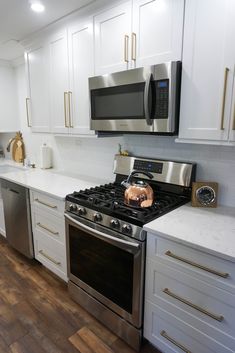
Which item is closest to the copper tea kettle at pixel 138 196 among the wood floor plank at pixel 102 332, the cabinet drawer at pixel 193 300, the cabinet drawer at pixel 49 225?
the cabinet drawer at pixel 193 300

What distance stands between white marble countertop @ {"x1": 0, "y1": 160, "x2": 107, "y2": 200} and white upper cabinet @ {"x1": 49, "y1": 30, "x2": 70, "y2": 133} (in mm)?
501

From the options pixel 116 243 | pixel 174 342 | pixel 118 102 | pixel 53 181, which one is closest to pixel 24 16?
pixel 118 102

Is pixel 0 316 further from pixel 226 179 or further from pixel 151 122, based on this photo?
pixel 226 179

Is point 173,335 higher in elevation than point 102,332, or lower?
higher

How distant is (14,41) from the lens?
2.60m

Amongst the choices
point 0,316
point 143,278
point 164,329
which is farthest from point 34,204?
point 164,329

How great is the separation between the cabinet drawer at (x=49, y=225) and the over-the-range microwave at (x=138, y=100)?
0.86 meters

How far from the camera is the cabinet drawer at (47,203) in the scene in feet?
6.42

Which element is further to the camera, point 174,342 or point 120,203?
point 120,203

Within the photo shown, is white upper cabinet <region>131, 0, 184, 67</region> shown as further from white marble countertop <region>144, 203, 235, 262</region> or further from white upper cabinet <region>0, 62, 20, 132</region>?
white upper cabinet <region>0, 62, 20, 132</region>

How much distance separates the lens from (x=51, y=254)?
2.18 m

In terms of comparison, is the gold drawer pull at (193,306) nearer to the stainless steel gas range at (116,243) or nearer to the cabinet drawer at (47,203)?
the stainless steel gas range at (116,243)

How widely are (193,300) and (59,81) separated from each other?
2081 millimetres

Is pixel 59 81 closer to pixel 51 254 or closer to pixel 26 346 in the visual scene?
pixel 51 254
